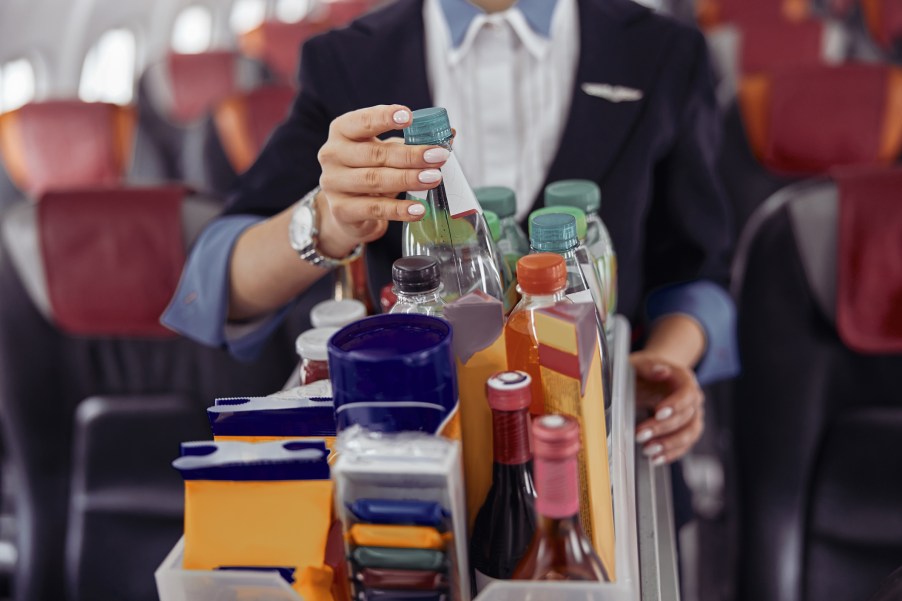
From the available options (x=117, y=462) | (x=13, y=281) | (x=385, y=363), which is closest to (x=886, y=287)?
(x=385, y=363)

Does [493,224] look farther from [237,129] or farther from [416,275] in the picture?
[237,129]

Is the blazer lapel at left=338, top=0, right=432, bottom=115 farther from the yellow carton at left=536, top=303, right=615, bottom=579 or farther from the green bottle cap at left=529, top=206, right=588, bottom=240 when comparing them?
the yellow carton at left=536, top=303, right=615, bottom=579

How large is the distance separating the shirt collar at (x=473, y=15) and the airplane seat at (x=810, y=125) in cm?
165

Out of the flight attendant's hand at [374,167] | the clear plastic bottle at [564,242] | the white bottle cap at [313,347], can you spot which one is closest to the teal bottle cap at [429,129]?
the flight attendant's hand at [374,167]

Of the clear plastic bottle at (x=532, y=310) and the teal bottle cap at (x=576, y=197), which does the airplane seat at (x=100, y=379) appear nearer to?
the teal bottle cap at (x=576, y=197)

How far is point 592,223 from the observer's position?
1017 mm

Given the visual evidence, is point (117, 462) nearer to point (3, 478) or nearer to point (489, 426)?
point (3, 478)

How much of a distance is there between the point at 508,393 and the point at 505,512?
0.11 metres

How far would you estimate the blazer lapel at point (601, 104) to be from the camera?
126cm

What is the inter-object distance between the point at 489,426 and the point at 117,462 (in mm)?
1338

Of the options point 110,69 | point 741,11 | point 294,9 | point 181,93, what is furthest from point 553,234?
point 294,9

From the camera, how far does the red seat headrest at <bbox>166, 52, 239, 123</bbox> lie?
15.0 feet

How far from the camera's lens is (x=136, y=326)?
1851mm

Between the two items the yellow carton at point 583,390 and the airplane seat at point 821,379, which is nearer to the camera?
the yellow carton at point 583,390
